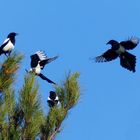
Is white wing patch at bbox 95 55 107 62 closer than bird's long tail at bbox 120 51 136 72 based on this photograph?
No

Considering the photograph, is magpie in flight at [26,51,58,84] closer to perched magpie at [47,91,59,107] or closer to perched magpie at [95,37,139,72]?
perched magpie at [47,91,59,107]

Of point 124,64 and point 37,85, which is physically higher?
point 124,64

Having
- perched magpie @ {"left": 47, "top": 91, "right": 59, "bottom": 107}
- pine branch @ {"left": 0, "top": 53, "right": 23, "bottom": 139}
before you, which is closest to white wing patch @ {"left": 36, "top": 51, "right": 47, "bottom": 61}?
perched magpie @ {"left": 47, "top": 91, "right": 59, "bottom": 107}

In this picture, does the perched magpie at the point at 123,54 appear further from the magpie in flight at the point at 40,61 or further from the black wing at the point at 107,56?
the magpie in flight at the point at 40,61

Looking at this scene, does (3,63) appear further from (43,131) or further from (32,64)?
(32,64)

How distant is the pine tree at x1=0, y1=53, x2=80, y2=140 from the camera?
4.95 m

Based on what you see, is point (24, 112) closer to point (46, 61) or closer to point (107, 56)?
point (46, 61)

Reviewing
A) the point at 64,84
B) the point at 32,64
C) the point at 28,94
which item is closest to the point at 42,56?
the point at 32,64

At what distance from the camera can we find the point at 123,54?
8.53 m

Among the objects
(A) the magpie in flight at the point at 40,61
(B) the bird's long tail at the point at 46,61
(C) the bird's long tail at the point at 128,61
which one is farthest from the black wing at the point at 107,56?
(B) the bird's long tail at the point at 46,61

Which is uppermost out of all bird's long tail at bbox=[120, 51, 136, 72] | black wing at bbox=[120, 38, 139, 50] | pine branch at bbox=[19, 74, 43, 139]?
black wing at bbox=[120, 38, 139, 50]

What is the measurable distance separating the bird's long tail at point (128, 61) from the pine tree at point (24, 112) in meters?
2.83

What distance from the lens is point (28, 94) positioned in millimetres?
5109

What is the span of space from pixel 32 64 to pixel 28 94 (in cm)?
149
